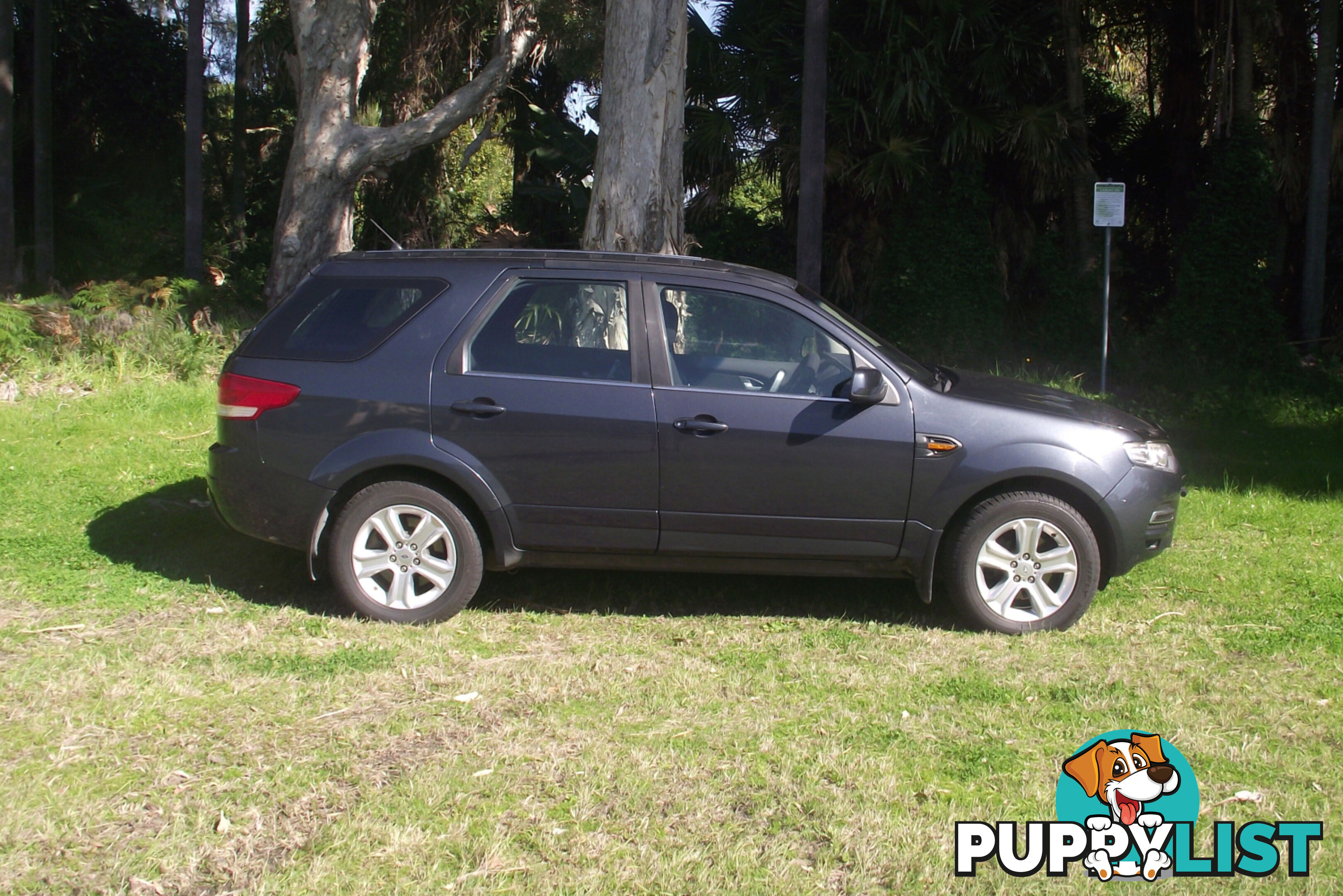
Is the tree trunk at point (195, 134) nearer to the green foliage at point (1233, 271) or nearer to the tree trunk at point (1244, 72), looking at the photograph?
the green foliage at point (1233, 271)

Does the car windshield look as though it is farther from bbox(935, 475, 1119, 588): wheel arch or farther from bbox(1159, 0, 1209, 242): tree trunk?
bbox(1159, 0, 1209, 242): tree trunk

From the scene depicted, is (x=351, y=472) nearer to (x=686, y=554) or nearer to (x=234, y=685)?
(x=234, y=685)

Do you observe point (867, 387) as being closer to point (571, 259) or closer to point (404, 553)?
point (571, 259)

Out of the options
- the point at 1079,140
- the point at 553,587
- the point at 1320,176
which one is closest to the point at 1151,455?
the point at 553,587

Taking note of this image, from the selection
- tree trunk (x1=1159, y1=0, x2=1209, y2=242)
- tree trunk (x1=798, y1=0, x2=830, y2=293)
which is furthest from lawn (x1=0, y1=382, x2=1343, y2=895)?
tree trunk (x1=1159, y1=0, x2=1209, y2=242)

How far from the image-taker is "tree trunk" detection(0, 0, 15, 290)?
61.0 feet

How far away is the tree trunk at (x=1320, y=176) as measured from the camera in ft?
44.4

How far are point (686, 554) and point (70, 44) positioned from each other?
21.9 m

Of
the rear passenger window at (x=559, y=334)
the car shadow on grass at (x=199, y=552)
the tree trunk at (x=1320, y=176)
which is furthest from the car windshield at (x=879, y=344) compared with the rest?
the tree trunk at (x=1320, y=176)

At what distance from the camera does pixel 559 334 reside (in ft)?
17.8

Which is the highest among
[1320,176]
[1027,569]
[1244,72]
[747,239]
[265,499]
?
[1244,72]

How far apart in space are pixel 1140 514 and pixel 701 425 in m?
2.09

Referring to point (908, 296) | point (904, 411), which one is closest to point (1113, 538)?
point (904, 411)

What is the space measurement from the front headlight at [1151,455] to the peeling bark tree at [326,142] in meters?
12.4
